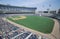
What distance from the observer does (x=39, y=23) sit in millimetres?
2494

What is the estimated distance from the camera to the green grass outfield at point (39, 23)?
2.41 metres

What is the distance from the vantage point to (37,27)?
8.00 feet

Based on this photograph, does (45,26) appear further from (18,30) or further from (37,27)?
(18,30)

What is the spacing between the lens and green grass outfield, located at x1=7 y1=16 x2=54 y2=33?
241 cm

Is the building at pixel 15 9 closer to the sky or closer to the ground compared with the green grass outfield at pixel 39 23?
closer to the sky

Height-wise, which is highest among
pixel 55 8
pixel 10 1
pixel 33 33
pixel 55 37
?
pixel 10 1

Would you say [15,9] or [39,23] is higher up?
[15,9]

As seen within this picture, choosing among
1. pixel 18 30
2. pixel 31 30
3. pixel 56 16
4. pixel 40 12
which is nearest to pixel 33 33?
pixel 31 30

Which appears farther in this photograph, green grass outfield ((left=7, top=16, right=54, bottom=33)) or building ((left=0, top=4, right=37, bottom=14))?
green grass outfield ((left=7, top=16, right=54, bottom=33))

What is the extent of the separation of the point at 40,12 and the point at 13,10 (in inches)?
25.7

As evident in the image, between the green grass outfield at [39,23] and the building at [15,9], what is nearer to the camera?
the building at [15,9]

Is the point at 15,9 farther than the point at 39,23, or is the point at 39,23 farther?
the point at 39,23

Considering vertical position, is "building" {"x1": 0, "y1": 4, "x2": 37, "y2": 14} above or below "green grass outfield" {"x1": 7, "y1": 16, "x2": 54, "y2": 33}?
above

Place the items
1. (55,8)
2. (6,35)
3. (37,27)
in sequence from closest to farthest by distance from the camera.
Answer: (6,35) → (37,27) → (55,8)
